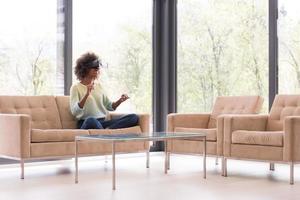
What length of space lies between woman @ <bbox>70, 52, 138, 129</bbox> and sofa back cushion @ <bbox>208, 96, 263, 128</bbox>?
37.7 inches

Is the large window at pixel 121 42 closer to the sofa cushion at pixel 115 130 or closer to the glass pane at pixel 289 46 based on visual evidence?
the sofa cushion at pixel 115 130

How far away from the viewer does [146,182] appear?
14.8 feet

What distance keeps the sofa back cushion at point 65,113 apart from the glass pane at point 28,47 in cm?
51

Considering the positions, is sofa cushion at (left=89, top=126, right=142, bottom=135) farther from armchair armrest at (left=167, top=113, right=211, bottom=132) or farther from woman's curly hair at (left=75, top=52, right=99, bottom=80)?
woman's curly hair at (left=75, top=52, right=99, bottom=80)

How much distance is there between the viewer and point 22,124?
4734 mm

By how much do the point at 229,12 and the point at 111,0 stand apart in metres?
1.61

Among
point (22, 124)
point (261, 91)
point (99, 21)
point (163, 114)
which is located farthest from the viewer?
point (163, 114)

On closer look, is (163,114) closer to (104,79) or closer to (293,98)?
(104,79)

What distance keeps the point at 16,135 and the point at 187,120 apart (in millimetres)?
1972

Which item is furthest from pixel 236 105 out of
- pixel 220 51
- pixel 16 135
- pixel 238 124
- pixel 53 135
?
pixel 16 135

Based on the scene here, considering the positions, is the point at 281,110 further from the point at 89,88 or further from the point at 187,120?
the point at 89,88

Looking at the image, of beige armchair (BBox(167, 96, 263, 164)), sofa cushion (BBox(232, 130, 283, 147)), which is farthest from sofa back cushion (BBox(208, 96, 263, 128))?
sofa cushion (BBox(232, 130, 283, 147))

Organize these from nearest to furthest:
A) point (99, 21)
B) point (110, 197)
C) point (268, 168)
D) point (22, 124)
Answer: point (110, 197), point (22, 124), point (268, 168), point (99, 21)

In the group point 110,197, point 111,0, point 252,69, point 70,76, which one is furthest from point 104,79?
point 110,197
